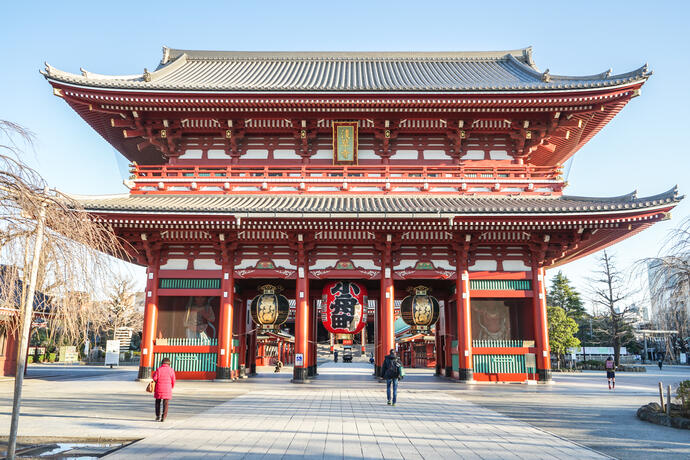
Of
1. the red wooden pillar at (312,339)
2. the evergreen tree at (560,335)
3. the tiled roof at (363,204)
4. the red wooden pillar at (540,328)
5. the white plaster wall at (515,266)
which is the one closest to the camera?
the tiled roof at (363,204)

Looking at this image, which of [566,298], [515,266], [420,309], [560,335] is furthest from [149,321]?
[566,298]

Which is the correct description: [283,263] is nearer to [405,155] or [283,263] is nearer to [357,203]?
[357,203]

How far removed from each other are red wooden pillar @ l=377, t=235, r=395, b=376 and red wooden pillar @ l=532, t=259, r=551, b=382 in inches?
223

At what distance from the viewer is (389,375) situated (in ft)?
40.9

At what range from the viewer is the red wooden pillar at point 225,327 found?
1834 cm

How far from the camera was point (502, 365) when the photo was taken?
18.2 m

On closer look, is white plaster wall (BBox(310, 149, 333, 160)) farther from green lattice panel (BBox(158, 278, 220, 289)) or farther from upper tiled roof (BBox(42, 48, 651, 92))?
green lattice panel (BBox(158, 278, 220, 289))

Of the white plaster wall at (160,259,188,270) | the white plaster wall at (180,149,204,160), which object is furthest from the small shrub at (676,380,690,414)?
the white plaster wall at (180,149,204,160)

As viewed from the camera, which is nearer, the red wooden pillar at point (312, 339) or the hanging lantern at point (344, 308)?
the hanging lantern at point (344, 308)

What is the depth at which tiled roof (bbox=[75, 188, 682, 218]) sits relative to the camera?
16312 mm

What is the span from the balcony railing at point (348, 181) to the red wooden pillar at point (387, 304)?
2.74 metres

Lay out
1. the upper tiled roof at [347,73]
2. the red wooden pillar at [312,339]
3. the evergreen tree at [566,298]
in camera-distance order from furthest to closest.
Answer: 1. the evergreen tree at [566,298]
2. the red wooden pillar at [312,339]
3. the upper tiled roof at [347,73]

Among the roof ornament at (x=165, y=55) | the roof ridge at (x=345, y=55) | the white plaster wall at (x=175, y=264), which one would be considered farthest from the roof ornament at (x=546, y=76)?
the roof ornament at (x=165, y=55)

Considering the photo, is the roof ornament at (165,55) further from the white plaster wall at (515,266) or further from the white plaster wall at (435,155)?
the white plaster wall at (515,266)
